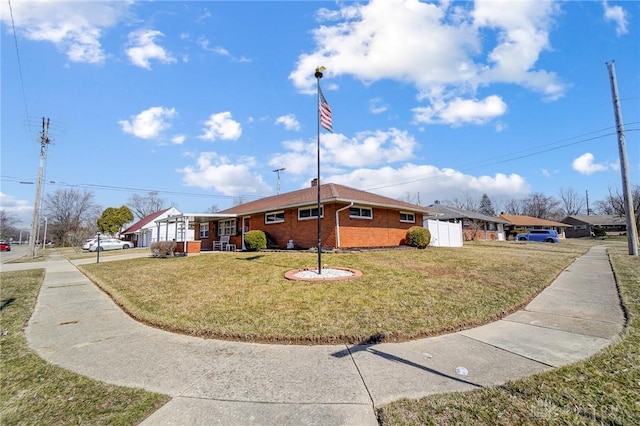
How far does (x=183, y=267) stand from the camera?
12.3 metres

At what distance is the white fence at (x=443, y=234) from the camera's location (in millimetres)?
22422

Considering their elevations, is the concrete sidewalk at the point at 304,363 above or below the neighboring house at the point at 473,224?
below

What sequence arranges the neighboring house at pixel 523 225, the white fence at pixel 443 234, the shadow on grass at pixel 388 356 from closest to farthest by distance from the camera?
1. the shadow on grass at pixel 388 356
2. the white fence at pixel 443 234
3. the neighboring house at pixel 523 225

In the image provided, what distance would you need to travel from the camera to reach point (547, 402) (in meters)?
2.72

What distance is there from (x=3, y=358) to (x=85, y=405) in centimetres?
246

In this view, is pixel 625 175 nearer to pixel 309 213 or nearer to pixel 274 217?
pixel 309 213

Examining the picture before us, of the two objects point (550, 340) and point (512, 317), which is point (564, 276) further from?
point (550, 340)

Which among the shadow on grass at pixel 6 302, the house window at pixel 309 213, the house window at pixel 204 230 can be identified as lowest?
the shadow on grass at pixel 6 302

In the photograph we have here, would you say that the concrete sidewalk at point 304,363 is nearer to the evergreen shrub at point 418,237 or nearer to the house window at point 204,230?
the evergreen shrub at point 418,237

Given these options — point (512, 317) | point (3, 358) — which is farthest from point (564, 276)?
point (3, 358)

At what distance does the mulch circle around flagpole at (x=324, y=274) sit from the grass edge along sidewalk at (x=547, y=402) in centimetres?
542

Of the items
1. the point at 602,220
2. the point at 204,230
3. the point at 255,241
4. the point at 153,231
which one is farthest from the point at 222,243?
the point at 602,220

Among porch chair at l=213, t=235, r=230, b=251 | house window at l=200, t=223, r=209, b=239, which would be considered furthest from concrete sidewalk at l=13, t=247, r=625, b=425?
house window at l=200, t=223, r=209, b=239

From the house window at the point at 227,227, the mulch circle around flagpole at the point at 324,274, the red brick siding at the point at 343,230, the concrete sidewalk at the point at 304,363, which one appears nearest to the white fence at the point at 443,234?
the red brick siding at the point at 343,230
